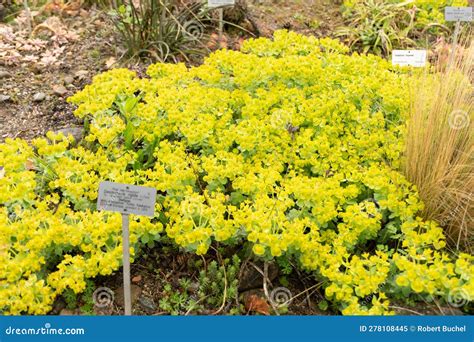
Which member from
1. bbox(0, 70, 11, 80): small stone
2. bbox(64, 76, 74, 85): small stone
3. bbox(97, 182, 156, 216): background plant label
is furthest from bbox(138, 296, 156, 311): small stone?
bbox(0, 70, 11, 80): small stone

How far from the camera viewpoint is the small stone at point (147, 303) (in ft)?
7.49

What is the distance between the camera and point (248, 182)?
243cm

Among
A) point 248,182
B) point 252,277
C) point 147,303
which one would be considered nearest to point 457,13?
point 248,182

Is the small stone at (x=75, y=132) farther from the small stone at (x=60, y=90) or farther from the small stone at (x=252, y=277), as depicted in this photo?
the small stone at (x=252, y=277)

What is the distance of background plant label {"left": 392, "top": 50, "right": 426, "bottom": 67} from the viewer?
334 centimetres

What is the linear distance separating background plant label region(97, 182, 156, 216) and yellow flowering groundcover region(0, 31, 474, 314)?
0.23m

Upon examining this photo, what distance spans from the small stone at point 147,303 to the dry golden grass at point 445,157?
1.42 metres

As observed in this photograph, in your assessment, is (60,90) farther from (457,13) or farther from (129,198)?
(457,13)

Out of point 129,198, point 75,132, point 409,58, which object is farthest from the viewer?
point 409,58

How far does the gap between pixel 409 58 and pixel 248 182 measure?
1652mm

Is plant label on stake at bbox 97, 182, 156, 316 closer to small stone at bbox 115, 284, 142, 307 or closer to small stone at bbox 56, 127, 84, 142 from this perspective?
small stone at bbox 115, 284, 142, 307

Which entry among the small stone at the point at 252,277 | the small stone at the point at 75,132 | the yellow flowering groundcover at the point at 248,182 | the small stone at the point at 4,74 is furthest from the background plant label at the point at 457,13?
the small stone at the point at 4,74

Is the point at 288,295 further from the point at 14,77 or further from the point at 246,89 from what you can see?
the point at 14,77

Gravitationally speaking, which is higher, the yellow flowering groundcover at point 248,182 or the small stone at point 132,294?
the yellow flowering groundcover at point 248,182
